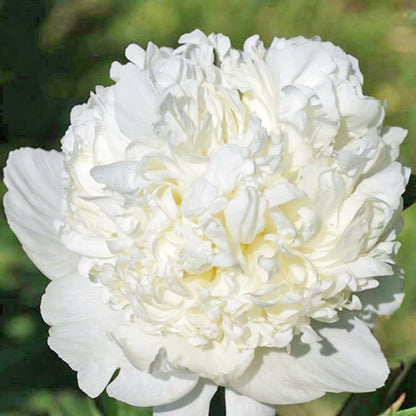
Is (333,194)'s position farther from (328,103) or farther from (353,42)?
(353,42)

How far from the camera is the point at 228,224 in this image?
82 cm

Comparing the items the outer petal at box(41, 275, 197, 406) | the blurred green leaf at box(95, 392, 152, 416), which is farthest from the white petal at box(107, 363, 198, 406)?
the blurred green leaf at box(95, 392, 152, 416)

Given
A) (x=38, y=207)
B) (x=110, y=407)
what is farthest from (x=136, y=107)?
(x=110, y=407)

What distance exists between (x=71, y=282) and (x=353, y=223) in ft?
1.25

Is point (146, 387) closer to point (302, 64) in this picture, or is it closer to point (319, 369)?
point (319, 369)

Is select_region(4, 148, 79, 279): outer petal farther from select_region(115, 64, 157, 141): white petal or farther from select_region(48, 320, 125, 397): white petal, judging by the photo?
select_region(115, 64, 157, 141): white petal

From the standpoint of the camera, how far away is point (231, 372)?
2.93 ft

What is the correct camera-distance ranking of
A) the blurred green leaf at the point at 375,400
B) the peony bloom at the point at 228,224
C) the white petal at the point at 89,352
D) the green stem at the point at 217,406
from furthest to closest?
1. the green stem at the point at 217,406
2. the blurred green leaf at the point at 375,400
3. the white petal at the point at 89,352
4. the peony bloom at the point at 228,224

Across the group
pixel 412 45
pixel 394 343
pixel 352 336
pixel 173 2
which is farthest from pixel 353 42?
pixel 352 336

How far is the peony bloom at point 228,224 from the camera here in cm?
83

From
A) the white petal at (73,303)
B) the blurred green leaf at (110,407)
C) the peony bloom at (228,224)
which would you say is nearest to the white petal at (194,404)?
the peony bloom at (228,224)

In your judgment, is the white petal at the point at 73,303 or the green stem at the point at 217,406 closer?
the white petal at the point at 73,303

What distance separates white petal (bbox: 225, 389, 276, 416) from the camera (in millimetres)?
953

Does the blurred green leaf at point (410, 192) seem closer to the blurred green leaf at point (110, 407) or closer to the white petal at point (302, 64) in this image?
the white petal at point (302, 64)
